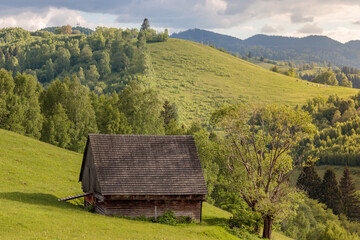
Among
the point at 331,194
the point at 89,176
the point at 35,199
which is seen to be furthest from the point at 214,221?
the point at 331,194

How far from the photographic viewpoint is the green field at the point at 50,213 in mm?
24406

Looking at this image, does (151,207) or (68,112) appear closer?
(151,207)

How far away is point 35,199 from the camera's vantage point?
108ft

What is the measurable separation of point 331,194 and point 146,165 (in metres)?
72.3

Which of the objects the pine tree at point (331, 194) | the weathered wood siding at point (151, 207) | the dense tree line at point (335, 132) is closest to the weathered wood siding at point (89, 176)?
the weathered wood siding at point (151, 207)

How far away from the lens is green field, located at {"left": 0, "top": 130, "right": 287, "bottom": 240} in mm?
24406

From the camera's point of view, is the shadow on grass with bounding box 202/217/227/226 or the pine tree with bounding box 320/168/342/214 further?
the pine tree with bounding box 320/168/342/214

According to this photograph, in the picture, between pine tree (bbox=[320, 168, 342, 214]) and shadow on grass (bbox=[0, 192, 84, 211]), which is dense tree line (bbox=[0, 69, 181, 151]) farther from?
pine tree (bbox=[320, 168, 342, 214])

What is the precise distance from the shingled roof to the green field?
9.92ft

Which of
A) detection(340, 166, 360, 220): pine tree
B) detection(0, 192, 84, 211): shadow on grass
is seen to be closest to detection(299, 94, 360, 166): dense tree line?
detection(340, 166, 360, 220): pine tree

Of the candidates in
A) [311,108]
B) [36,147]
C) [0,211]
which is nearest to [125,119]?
[36,147]

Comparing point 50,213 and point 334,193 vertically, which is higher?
point 50,213

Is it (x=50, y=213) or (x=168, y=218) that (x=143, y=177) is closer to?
(x=168, y=218)

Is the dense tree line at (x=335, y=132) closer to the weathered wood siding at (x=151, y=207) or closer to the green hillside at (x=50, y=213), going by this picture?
the green hillside at (x=50, y=213)
